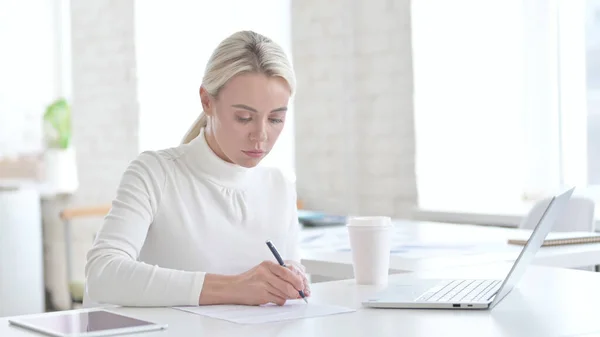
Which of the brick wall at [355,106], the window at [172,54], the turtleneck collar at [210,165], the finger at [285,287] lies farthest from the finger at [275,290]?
the window at [172,54]

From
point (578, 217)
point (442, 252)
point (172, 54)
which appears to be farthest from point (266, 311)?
point (172, 54)

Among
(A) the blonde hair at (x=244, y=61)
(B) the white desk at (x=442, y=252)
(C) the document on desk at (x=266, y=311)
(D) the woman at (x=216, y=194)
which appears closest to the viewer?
(C) the document on desk at (x=266, y=311)

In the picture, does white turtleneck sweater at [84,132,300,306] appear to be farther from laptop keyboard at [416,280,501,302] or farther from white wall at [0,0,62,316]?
white wall at [0,0,62,316]

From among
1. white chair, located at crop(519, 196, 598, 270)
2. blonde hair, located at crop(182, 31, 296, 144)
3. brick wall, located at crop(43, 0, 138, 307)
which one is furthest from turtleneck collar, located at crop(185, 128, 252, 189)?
brick wall, located at crop(43, 0, 138, 307)

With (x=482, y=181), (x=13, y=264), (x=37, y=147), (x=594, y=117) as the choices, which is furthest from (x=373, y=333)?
(x=37, y=147)

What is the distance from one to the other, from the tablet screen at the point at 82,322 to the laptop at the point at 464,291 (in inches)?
15.5

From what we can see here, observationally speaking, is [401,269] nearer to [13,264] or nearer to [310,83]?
[310,83]

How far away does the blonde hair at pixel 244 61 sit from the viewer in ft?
6.13

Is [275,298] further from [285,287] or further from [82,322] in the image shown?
[82,322]

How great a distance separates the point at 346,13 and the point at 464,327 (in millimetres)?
3244

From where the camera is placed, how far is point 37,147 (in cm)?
614

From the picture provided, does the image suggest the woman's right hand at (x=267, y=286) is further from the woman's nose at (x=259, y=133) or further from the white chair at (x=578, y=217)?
the white chair at (x=578, y=217)

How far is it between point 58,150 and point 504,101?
3.06 metres

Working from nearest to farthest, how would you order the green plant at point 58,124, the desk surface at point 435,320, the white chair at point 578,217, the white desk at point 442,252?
1. the desk surface at point 435,320
2. the white desk at point 442,252
3. the white chair at point 578,217
4. the green plant at point 58,124
